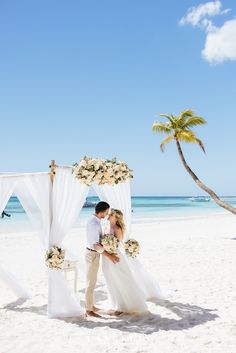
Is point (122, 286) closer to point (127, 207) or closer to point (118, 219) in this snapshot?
point (118, 219)

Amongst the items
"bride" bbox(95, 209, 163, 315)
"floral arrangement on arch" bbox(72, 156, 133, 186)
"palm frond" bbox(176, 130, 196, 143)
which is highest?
"palm frond" bbox(176, 130, 196, 143)

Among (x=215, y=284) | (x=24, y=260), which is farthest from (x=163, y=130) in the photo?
(x=215, y=284)

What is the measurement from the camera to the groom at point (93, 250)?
6441mm

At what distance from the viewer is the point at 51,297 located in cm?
654

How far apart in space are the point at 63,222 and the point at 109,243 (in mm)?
970

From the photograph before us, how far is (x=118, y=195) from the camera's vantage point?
Result: 7.70 m

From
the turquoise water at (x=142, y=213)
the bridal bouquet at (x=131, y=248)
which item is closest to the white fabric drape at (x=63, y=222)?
the bridal bouquet at (x=131, y=248)

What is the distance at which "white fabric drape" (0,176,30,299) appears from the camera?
24.5 feet

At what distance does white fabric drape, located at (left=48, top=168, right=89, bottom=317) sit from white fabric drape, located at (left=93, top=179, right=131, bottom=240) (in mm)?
478

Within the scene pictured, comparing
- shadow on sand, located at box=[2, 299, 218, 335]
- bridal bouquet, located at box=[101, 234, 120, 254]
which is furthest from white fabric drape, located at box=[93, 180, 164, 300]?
bridal bouquet, located at box=[101, 234, 120, 254]

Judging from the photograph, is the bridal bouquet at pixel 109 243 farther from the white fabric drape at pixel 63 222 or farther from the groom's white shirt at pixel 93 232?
the white fabric drape at pixel 63 222

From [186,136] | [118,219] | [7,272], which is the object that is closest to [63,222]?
[118,219]

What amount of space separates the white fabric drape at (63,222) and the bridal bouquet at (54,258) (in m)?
0.13

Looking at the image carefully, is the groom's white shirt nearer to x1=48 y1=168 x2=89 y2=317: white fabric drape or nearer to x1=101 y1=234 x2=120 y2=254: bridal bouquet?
x1=101 y1=234 x2=120 y2=254: bridal bouquet
